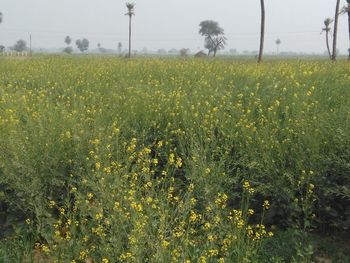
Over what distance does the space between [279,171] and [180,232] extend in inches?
54.9

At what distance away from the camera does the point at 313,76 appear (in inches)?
346

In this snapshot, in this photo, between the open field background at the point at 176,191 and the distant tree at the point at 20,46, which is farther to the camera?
the distant tree at the point at 20,46

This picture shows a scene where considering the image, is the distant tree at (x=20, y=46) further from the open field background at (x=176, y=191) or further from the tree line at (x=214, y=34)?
the open field background at (x=176, y=191)

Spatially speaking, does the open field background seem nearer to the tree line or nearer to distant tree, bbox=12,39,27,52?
the tree line

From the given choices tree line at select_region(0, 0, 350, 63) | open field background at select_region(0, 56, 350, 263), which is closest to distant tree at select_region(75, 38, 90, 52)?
tree line at select_region(0, 0, 350, 63)

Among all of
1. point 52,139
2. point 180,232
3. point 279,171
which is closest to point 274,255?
point 279,171

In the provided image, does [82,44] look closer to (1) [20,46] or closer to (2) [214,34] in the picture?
(1) [20,46]

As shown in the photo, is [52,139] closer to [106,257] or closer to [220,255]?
[106,257]

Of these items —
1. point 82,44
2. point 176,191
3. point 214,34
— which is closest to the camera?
point 176,191

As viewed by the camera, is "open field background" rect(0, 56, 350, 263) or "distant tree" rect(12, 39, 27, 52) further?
"distant tree" rect(12, 39, 27, 52)

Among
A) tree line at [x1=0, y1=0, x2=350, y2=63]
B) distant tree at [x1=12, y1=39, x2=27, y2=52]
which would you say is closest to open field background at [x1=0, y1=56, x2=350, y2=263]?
tree line at [x1=0, y1=0, x2=350, y2=63]

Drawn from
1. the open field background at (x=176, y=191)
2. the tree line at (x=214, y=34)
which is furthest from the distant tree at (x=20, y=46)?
the open field background at (x=176, y=191)

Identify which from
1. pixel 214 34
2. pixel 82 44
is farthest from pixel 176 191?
pixel 82 44

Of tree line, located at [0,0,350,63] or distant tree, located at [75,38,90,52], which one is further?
distant tree, located at [75,38,90,52]
